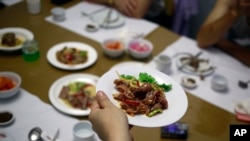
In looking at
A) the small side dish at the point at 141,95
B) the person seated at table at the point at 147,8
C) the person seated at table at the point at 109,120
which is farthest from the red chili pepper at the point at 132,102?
the person seated at table at the point at 147,8

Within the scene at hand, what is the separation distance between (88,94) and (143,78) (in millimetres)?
478

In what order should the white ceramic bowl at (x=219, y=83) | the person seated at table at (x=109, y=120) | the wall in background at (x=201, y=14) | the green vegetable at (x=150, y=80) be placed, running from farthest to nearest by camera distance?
the wall in background at (x=201, y=14)
the white ceramic bowl at (x=219, y=83)
the green vegetable at (x=150, y=80)
the person seated at table at (x=109, y=120)

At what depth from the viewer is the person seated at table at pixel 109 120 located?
3.48ft

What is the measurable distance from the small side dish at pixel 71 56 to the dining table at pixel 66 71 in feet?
0.21

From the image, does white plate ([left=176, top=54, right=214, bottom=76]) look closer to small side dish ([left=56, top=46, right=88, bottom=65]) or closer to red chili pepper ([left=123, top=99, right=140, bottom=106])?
small side dish ([left=56, top=46, right=88, bottom=65])

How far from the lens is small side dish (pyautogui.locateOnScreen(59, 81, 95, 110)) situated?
162cm

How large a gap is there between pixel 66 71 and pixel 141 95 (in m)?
0.72

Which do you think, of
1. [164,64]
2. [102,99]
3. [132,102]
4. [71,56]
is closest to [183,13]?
[164,64]

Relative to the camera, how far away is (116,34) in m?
2.21

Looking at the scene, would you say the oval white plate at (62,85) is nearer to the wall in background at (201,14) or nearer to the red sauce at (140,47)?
the red sauce at (140,47)

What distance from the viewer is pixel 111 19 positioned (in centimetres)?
234

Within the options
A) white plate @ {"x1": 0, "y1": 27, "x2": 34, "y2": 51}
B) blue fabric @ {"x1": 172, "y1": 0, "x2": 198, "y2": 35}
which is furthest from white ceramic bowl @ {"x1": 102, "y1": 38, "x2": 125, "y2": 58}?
blue fabric @ {"x1": 172, "y1": 0, "x2": 198, "y2": 35}

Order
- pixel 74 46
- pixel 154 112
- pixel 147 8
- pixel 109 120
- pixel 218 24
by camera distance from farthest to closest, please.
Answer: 1. pixel 147 8
2. pixel 218 24
3. pixel 74 46
4. pixel 154 112
5. pixel 109 120

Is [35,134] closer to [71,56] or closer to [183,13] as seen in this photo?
[71,56]
